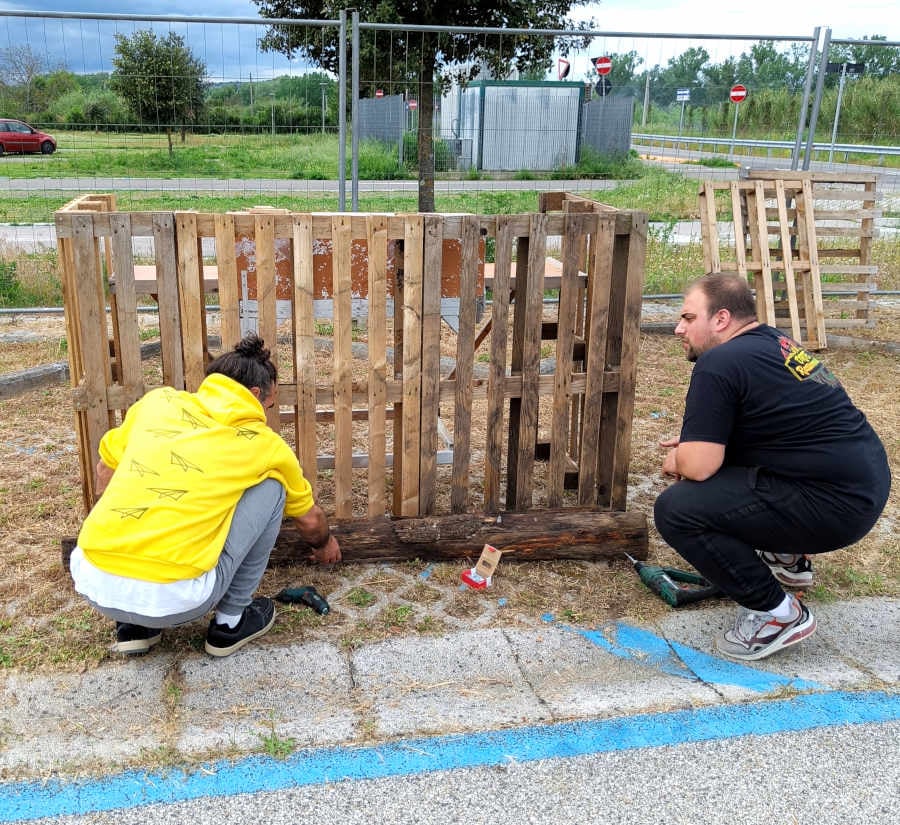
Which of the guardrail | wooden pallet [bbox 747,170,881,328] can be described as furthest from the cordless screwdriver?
the guardrail

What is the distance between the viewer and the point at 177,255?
375 cm

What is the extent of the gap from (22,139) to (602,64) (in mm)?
5193

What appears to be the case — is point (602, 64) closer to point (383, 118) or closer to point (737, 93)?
point (737, 93)

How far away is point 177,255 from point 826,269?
6.69 m

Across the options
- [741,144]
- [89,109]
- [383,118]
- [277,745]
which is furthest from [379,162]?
[277,745]

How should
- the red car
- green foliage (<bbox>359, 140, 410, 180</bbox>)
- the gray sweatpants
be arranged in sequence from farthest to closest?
1. green foliage (<bbox>359, 140, 410, 180</bbox>)
2. the red car
3. the gray sweatpants

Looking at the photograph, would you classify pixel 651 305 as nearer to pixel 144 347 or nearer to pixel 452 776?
pixel 144 347

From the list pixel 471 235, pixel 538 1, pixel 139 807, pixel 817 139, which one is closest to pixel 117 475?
pixel 139 807

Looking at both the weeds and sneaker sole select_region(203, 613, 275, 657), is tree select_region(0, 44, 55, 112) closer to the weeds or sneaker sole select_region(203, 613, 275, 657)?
sneaker sole select_region(203, 613, 275, 657)

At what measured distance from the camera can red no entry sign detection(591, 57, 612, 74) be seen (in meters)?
8.30

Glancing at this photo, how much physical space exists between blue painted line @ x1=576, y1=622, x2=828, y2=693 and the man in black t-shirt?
99mm

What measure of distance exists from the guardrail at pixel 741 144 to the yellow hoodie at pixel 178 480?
284 inches

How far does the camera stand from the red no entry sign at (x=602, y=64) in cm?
830

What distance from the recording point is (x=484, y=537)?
413 centimetres
